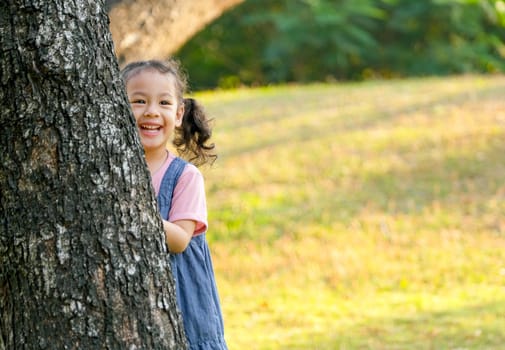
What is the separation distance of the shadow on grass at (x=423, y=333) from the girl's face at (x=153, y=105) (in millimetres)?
2807

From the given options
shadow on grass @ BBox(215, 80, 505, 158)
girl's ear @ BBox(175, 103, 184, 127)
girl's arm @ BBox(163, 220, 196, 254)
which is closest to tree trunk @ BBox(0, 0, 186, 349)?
girl's arm @ BBox(163, 220, 196, 254)

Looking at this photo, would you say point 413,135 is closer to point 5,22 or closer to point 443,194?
point 443,194

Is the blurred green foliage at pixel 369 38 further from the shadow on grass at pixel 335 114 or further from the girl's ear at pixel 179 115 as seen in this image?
the girl's ear at pixel 179 115

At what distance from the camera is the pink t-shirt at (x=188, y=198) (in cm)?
333

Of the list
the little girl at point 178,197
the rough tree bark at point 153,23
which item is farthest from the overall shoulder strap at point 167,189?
the rough tree bark at point 153,23

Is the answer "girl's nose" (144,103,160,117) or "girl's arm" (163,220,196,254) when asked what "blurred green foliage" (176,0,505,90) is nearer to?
"girl's nose" (144,103,160,117)

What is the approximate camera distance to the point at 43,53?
285cm

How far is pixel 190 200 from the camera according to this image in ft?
11.0

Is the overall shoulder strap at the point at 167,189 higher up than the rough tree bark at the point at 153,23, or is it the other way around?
the rough tree bark at the point at 153,23

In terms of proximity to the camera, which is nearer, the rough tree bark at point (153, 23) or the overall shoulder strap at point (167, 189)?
the overall shoulder strap at point (167, 189)

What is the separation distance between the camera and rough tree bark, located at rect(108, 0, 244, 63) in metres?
5.89

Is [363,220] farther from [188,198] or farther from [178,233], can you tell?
[178,233]

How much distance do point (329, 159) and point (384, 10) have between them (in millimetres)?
12756

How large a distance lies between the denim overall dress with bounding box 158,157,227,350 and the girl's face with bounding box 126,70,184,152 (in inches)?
4.6
